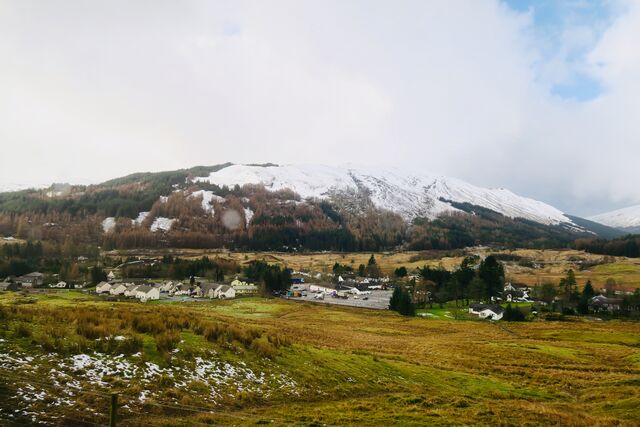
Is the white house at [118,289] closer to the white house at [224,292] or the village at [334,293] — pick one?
the village at [334,293]

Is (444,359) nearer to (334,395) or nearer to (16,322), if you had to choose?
(334,395)

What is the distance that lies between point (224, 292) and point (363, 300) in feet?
153

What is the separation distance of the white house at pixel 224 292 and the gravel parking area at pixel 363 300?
2057cm

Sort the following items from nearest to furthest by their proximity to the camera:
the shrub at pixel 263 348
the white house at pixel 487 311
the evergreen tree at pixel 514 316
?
the shrub at pixel 263 348
the evergreen tree at pixel 514 316
the white house at pixel 487 311

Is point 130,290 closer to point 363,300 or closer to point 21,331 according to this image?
point 363,300

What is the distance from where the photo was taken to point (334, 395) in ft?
73.0

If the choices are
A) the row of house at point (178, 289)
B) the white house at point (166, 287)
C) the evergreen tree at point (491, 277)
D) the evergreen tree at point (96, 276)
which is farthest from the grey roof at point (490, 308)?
the evergreen tree at point (96, 276)

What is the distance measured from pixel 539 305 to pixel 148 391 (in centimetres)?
12494

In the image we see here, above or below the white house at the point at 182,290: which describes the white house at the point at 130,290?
above

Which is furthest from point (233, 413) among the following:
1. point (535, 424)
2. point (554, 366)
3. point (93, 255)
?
point (93, 255)

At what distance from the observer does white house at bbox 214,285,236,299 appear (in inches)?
4843

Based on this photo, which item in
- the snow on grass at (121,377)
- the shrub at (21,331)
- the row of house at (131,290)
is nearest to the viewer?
the snow on grass at (121,377)

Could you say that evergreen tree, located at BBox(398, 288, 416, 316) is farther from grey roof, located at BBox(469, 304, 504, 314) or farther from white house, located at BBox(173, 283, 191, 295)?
white house, located at BBox(173, 283, 191, 295)

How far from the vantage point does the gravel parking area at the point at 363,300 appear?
119338mm
